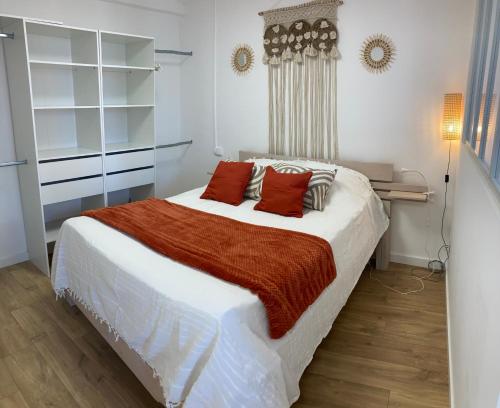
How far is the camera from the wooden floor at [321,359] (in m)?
2.08

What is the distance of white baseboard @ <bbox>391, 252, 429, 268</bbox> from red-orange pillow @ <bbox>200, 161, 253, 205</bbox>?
1463mm

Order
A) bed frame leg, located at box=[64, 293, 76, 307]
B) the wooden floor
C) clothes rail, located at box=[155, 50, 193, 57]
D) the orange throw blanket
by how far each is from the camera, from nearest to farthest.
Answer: the orange throw blanket, the wooden floor, bed frame leg, located at box=[64, 293, 76, 307], clothes rail, located at box=[155, 50, 193, 57]

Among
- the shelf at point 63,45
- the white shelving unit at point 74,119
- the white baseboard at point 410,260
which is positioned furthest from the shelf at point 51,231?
the white baseboard at point 410,260

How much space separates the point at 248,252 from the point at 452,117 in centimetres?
192

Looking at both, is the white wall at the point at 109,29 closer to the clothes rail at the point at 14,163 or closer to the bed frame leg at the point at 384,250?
the clothes rail at the point at 14,163

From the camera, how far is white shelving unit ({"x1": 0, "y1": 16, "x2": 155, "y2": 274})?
3.18m

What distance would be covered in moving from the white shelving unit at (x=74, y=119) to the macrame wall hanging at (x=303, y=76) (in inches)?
44.8

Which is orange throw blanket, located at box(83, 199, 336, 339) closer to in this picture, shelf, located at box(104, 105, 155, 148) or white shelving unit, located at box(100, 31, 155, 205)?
white shelving unit, located at box(100, 31, 155, 205)

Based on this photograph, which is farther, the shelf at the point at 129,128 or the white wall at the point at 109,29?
the shelf at the point at 129,128

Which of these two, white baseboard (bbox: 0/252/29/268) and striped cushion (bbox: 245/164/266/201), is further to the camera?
white baseboard (bbox: 0/252/29/268)

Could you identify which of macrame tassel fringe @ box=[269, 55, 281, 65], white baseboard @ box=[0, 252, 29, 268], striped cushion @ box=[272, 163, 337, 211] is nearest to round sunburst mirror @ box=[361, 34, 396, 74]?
macrame tassel fringe @ box=[269, 55, 281, 65]

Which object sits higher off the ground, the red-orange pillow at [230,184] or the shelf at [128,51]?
the shelf at [128,51]

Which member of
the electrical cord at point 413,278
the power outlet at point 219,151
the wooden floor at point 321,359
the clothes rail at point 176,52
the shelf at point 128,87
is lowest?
the wooden floor at point 321,359

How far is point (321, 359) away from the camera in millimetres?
2365
